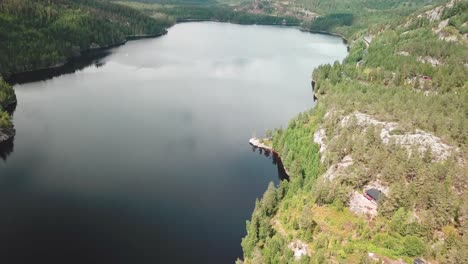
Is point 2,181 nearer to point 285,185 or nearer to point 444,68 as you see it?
point 285,185

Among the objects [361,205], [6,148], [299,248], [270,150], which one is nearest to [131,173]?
[6,148]

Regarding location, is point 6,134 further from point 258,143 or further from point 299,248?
point 299,248

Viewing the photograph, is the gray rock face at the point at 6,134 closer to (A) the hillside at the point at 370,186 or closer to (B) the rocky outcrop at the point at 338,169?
(A) the hillside at the point at 370,186

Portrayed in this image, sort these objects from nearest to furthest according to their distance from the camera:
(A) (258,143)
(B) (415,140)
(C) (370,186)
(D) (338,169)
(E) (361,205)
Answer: (E) (361,205) → (C) (370,186) → (D) (338,169) → (B) (415,140) → (A) (258,143)

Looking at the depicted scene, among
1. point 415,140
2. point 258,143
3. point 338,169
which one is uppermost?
point 415,140

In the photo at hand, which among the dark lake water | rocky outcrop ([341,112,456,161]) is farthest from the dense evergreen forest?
the dark lake water

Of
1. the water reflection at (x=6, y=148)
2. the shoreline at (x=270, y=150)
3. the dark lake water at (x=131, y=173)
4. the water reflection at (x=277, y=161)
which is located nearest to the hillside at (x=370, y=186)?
the shoreline at (x=270, y=150)
